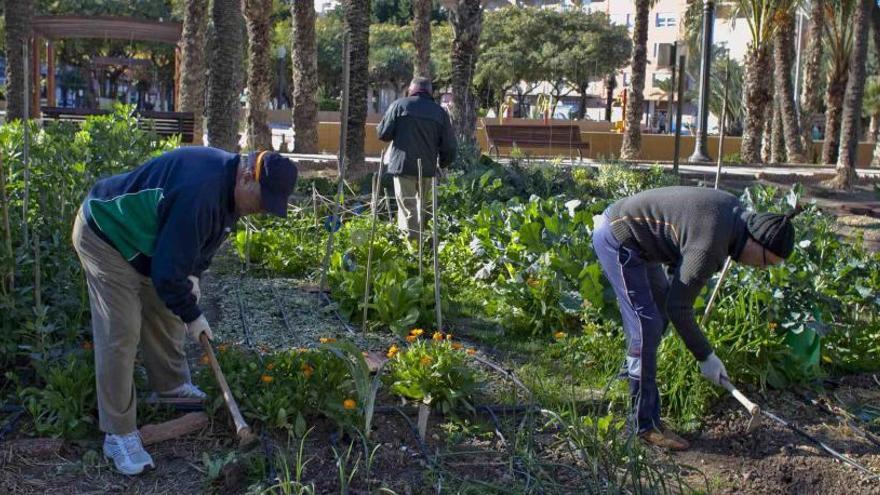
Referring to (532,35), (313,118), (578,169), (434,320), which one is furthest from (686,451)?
(532,35)

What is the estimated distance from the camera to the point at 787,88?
25.0m

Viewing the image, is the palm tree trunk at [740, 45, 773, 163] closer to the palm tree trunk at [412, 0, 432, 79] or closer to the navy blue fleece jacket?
the palm tree trunk at [412, 0, 432, 79]

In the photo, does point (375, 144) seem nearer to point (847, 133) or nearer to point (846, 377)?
point (847, 133)

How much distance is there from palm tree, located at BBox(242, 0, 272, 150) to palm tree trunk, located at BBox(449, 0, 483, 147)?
381cm

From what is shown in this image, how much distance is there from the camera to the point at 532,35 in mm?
44500

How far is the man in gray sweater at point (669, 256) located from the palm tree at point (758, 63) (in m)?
19.7

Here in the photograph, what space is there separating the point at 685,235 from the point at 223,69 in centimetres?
756

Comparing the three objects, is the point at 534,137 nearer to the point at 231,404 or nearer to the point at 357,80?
the point at 357,80

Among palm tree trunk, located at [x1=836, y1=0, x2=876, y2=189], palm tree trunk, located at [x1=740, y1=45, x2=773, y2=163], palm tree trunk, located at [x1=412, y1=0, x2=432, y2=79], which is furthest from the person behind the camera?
palm tree trunk, located at [x1=740, y1=45, x2=773, y2=163]

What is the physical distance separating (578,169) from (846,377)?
9.07 meters

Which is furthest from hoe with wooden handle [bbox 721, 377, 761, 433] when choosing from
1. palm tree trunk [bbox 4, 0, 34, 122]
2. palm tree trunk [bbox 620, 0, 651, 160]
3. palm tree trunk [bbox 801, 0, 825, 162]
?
palm tree trunk [bbox 801, 0, 825, 162]

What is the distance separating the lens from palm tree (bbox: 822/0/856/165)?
23578mm

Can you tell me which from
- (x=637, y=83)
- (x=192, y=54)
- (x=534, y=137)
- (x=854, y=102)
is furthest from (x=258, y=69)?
(x=854, y=102)

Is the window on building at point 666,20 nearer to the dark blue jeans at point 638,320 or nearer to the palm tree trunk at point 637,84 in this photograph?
the palm tree trunk at point 637,84
